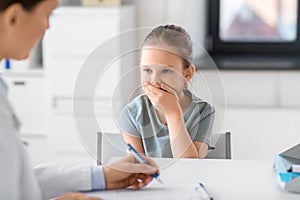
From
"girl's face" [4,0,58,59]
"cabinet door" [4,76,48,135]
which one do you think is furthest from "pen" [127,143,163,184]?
"cabinet door" [4,76,48,135]

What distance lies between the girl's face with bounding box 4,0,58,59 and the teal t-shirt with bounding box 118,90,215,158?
0.50 metres

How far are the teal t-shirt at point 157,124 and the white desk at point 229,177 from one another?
1.6 inches

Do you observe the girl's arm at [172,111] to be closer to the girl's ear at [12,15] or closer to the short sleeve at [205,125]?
the short sleeve at [205,125]

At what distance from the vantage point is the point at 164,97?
1.62 m

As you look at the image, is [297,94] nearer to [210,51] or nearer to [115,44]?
[210,51]

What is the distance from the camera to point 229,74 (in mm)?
3615

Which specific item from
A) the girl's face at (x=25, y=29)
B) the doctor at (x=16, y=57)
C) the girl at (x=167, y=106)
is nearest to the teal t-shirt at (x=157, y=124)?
the girl at (x=167, y=106)

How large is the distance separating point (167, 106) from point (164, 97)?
0.02 metres

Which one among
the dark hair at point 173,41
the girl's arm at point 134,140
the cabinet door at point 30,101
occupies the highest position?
the dark hair at point 173,41

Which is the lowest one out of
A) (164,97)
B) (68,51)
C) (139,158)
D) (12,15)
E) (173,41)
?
(68,51)

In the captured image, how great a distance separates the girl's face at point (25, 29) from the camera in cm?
118

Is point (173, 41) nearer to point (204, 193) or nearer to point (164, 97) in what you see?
Answer: point (164, 97)

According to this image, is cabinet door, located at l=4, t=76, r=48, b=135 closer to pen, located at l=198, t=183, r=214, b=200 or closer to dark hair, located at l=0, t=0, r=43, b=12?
pen, located at l=198, t=183, r=214, b=200

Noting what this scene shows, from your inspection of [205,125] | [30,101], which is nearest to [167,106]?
[205,125]
